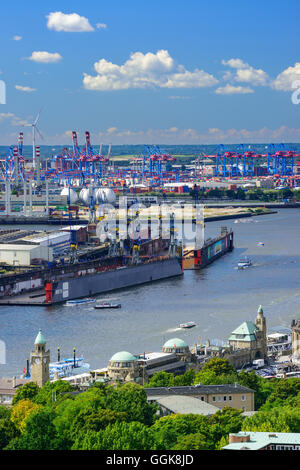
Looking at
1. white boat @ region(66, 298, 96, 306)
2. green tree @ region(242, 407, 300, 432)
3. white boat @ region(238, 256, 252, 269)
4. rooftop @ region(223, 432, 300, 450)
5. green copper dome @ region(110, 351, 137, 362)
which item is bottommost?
white boat @ region(66, 298, 96, 306)

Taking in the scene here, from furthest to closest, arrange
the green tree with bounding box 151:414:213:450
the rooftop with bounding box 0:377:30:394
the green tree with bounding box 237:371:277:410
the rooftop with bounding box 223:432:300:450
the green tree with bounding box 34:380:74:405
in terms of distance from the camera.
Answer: the rooftop with bounding box 0:377:30:394
the green tree with bounding box 237:371:277:410
the green tree with bounding box 34:380:74:405
the green tree with bounding box 151:414:213:450
the rooftop with bounding box 223:432:300:450

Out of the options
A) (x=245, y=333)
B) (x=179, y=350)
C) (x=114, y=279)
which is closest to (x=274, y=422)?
(x=179, y=350)

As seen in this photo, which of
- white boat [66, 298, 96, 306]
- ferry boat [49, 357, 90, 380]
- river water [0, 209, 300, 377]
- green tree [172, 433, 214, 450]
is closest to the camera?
green tree [172, 433, 214, 450]

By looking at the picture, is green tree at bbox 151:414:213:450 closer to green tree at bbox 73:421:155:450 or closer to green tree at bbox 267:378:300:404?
green tree at bbox 73:421:155:450

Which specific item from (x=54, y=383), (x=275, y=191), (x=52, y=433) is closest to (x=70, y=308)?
(x=54, y=383)

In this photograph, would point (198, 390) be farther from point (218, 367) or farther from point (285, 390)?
point (218, 367)

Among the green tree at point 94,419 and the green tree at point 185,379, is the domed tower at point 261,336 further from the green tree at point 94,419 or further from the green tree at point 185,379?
the green tree at point 94,419

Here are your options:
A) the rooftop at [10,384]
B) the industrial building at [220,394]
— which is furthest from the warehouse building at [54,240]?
the industrial building at [220,394]

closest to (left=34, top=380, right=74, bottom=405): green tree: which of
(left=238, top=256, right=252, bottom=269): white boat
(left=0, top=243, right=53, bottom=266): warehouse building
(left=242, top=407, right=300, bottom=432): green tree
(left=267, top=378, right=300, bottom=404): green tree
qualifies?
(left=267, top=378, right=300, bottom=404): green tree
